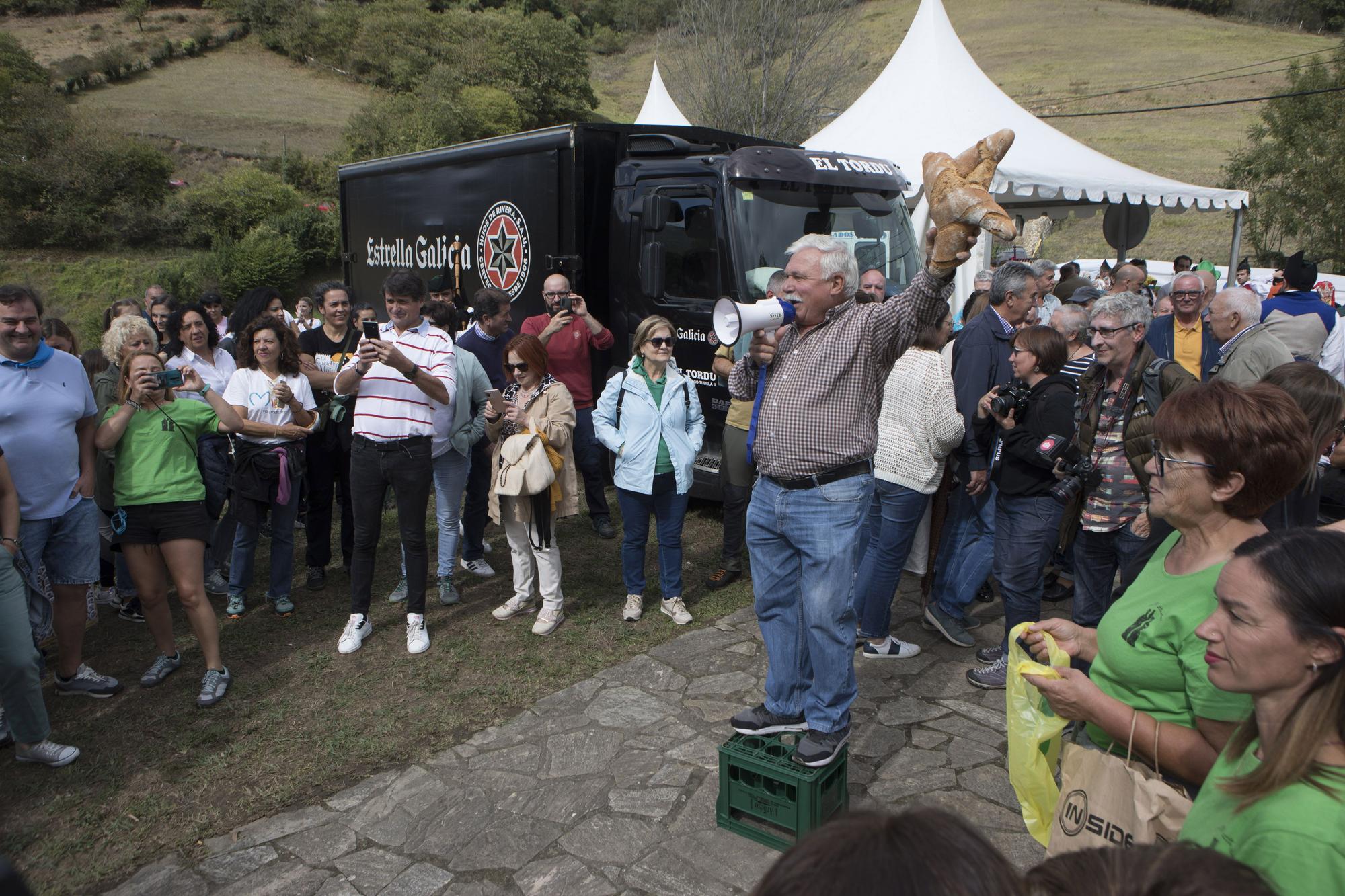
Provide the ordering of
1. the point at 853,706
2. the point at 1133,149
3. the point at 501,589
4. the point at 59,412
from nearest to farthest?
the point at 59,412 → the point at 853,706 → the point at 501,589 → the point at 1133,149

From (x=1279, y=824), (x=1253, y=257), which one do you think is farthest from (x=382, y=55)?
(x=1279, y=824)

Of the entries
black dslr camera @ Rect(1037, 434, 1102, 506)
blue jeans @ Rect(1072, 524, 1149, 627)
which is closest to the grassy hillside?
black dslr camera @ Rect(1037, 434, 1102, 506)

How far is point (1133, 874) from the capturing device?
87 cm

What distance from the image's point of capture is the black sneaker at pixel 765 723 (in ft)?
10.9

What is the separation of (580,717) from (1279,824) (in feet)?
10.6

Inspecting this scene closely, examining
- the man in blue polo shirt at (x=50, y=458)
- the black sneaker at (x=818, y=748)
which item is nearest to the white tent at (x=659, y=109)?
the man in blue polo shirt at (x=50, y=458)

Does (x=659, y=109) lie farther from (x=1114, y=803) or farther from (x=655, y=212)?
(x=1114, y=803)

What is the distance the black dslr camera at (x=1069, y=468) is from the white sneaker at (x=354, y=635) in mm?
3813

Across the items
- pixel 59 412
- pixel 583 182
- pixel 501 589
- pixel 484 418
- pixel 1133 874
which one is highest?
pixel 583 182

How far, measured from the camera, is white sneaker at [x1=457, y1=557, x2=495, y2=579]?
606 centimetres

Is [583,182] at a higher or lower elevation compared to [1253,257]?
higher

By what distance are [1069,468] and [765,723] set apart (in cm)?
183

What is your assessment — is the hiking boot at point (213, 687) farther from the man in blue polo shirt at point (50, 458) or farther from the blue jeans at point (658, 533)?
the blue jeans at point (658, 533)

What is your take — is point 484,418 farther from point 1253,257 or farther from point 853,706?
point 1253,257
